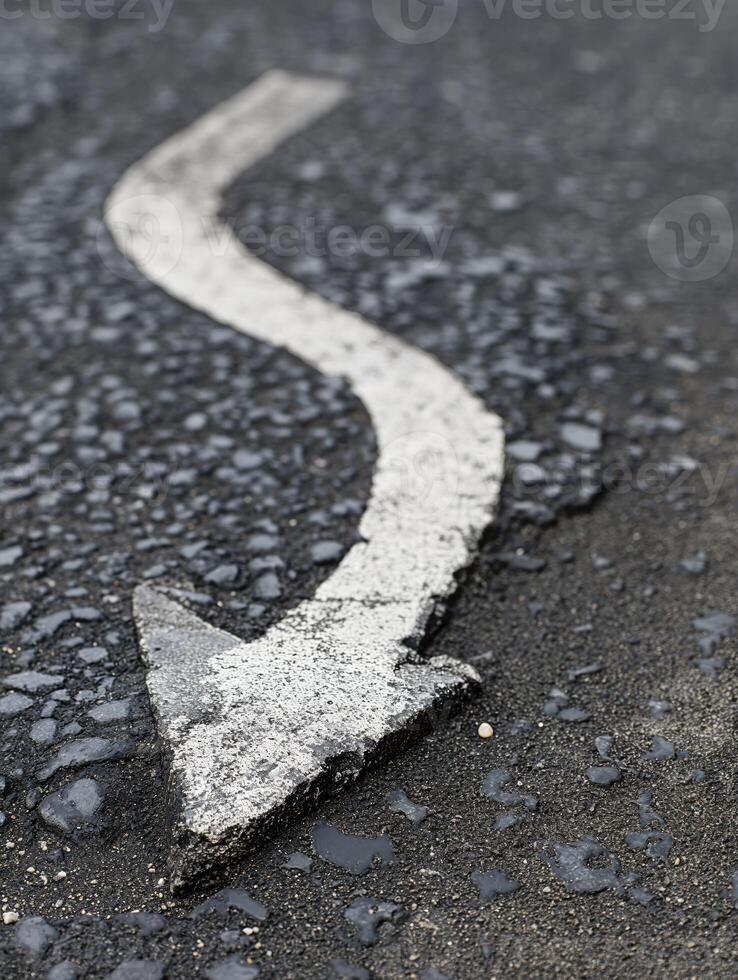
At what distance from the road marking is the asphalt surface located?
0.20 ft

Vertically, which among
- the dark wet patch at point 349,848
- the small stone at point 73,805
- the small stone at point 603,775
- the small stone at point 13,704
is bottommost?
the small stone at point 13,704

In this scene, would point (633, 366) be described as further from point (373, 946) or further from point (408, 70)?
point (408, 70)

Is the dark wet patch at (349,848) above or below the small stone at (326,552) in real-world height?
below

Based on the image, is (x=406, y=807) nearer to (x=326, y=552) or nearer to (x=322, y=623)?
(x=322, y=623)

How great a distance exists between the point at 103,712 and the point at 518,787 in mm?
840

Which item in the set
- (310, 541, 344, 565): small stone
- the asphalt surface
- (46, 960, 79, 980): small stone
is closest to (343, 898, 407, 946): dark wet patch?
the asphalt surface

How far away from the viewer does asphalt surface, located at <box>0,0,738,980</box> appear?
195 cm

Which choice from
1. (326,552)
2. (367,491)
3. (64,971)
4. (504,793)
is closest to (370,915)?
(504,793)

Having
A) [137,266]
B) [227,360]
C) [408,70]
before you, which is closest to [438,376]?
[227,360]

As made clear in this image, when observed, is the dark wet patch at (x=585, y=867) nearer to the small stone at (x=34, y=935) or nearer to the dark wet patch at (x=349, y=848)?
the dark wet patch at (x=349, y=848)

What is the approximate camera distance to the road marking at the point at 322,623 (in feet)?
6.89

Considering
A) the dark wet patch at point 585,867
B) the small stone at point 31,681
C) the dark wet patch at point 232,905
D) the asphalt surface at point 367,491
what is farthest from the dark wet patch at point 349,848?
the small stone at point 31,681

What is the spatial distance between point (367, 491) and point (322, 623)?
A: 1.84 ft

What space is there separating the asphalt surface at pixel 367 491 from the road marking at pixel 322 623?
0.06 meters
